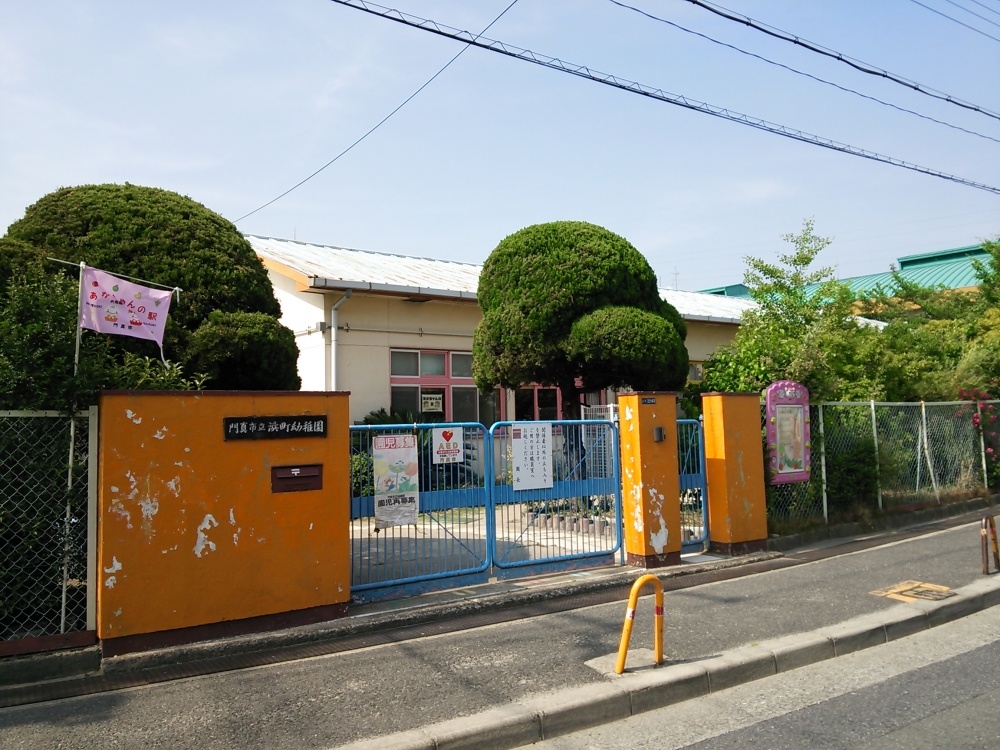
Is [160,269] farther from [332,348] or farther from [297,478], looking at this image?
[332,348]

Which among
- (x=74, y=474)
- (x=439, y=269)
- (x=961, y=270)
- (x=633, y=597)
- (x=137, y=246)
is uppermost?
(x=961, y=270)

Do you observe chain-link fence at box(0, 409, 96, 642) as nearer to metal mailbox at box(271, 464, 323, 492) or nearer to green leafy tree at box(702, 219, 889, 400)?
metal mailbox at box(271, 464, 323, 492)

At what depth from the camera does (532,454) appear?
360 inches

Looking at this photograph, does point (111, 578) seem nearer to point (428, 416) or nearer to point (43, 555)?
point (43, 555)

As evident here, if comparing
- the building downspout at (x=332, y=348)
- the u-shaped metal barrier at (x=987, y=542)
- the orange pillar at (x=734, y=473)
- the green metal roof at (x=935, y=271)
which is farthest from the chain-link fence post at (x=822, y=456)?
the green metal roof at (x=935, y=271)

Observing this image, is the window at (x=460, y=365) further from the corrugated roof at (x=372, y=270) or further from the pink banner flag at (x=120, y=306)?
the pink banner flag at (x=120, y=306)

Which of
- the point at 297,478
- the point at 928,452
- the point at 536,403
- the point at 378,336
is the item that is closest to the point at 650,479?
the point at 297,478

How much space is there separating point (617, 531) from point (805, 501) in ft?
12.7

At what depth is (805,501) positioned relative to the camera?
39.4 feet

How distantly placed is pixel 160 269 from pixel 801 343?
10.1m

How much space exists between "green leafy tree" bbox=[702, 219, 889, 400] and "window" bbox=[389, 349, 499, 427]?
643 cm

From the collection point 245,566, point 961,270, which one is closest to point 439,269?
point 245,566

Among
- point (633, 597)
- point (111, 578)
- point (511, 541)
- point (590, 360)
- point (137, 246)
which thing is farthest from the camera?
point (590, 360)

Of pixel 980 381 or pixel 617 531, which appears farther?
pixel 980 381
